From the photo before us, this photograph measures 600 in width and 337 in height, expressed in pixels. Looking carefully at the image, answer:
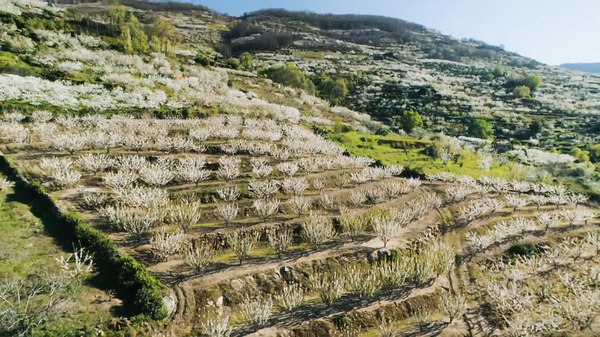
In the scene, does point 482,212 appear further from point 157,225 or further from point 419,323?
point 157,225

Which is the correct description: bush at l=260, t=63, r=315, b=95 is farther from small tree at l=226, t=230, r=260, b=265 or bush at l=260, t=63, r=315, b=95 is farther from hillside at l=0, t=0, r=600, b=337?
small tree at l=226, t=230, r=260, b=265

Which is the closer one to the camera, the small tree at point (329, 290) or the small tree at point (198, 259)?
the small tree at point (329, 290)

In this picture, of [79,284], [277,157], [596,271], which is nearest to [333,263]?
[79,284]

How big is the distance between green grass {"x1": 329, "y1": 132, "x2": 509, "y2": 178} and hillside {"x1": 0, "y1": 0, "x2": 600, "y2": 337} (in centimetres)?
41

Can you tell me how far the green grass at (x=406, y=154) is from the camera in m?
44.8

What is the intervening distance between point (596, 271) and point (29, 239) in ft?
101

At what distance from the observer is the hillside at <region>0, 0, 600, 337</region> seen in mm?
15836

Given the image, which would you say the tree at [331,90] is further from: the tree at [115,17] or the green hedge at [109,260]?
the green hedge at [109,260]

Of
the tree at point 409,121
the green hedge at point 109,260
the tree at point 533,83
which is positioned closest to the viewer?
the green hedge at point 109,260

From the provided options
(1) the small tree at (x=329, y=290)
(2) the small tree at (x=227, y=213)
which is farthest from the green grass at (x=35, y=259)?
(1) the small tree at (x=329, y=290)

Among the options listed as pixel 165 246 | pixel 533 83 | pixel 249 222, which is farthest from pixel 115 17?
pixel 533 83

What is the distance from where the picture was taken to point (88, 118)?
37.2 meters

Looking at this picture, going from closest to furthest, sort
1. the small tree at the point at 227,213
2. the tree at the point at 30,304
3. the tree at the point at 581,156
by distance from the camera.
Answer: the tree at the point at 30,304 < the small tree at the point at 227,213 < the tree at the point at 581,156

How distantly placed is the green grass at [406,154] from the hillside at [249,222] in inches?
16.3
